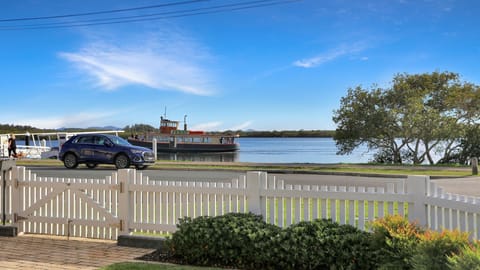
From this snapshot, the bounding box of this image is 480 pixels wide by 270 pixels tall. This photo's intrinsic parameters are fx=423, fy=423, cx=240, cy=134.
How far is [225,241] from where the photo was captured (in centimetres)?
527

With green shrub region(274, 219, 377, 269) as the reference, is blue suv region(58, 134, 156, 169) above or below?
above

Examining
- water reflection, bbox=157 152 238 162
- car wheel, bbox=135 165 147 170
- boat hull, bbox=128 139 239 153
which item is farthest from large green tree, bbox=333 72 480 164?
boat hull, bbox=128 139 239 153

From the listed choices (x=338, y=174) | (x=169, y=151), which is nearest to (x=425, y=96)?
(x=338, y=174)

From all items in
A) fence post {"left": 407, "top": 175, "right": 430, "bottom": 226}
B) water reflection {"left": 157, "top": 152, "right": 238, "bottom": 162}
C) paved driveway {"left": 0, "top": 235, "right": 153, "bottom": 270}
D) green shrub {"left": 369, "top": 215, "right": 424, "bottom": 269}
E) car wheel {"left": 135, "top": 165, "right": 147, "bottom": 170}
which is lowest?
water reflection {"left": 157, "top": 152, "right": 238, "bottom": 162}

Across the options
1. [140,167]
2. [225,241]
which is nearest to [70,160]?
[140,167]

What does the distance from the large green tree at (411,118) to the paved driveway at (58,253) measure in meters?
23.5

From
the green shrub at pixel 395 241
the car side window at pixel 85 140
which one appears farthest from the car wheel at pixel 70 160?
the green shrub at pixel 395 241

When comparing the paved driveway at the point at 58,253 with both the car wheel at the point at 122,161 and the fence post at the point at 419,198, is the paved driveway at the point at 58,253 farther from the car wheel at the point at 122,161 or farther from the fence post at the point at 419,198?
the car wheel at the point at 122,161

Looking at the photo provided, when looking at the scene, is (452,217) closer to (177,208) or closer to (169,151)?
(177,208)

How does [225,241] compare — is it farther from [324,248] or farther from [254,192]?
[324,248]

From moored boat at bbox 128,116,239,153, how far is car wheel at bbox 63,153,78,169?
37.9 m

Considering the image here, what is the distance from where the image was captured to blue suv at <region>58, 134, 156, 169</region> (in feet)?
68.7

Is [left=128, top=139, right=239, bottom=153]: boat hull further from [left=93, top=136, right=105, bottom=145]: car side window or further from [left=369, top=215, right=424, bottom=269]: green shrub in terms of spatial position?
[left=369, top=215, right=424, bottom=269]: green shrub

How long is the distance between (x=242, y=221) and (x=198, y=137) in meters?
58.0
